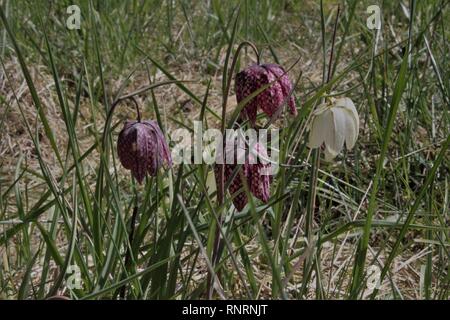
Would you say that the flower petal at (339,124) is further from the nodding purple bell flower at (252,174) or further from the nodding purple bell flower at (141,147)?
the nodding purple bell flower at (141,147)

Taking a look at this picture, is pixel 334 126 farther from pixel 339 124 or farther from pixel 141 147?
pixel 141 147

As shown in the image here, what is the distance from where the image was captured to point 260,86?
128cm

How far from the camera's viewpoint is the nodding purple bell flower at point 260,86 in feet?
4.21

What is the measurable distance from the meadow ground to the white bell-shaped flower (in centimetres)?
2

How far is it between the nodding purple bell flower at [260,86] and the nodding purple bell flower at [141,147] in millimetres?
148

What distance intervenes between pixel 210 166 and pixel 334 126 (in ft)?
0.85

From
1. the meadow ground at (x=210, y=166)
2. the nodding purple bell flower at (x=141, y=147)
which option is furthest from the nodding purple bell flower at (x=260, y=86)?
the nodding purple bell flower at (x=141, y=147)

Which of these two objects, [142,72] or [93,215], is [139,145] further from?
[142,72]

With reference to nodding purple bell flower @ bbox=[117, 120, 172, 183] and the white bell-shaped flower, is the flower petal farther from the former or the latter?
nodding purple bell flower @ bbox=[117, 120, 172, 183]

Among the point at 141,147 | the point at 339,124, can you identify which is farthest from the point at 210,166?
the point at 339,124

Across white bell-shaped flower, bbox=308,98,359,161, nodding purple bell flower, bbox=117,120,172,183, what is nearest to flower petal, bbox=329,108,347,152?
white bell-shaped flower, bbox=308,98,359,161

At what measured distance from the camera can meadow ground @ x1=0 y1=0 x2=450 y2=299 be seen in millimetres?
1351

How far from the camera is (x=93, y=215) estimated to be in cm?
138
